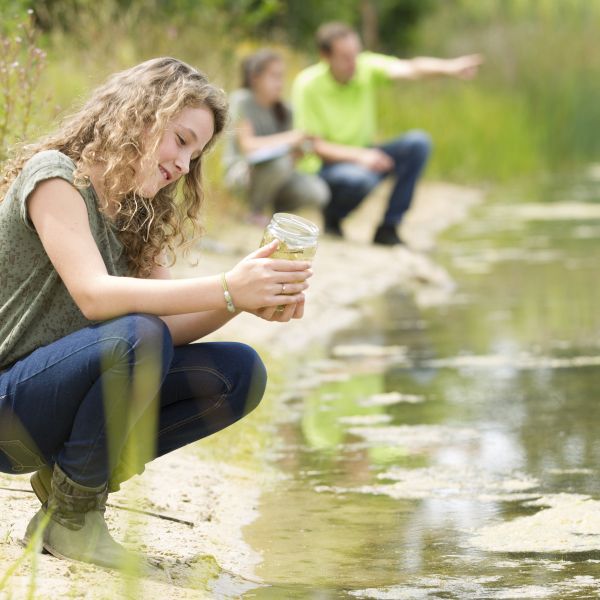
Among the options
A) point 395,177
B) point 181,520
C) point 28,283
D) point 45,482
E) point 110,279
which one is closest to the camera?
point 110,279

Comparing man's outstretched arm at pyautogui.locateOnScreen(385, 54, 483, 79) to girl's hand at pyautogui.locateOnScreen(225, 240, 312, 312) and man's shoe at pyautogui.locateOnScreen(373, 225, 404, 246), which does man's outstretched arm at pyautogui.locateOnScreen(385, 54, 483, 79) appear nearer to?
man's shoe at pyautogui.locateOnScreen(373, 225, 404, 246)

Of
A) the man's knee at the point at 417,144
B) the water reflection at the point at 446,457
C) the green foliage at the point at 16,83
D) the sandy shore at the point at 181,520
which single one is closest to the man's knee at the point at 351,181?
the man's knee at the point at 417,144

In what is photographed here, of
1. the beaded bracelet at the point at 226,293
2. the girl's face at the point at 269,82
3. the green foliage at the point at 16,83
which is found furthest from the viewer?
the girl's face at the point at 269,82

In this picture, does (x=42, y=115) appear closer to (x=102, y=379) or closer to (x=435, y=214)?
(x=102, y=379)

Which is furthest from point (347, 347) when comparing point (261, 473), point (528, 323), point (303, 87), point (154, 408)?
point (303, 87)

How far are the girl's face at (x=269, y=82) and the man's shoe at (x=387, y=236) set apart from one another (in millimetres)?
1112

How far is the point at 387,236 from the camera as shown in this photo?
8.70 meters

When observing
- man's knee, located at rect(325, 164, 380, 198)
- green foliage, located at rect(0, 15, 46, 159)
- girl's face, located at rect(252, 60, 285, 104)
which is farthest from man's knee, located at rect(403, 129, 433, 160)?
green foliage, located at rect(0, 15, 46, 159)

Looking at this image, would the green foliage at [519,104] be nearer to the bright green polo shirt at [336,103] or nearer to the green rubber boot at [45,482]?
the bright green polo shirt at [336,103]

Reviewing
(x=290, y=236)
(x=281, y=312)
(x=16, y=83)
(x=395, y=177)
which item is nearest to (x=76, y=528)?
(x=281, y=312)

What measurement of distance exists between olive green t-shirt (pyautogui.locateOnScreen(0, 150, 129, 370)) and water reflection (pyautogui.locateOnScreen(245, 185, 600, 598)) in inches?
27.2

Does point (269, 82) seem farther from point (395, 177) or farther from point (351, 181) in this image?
point (395, 177)

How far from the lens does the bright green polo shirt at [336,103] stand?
8.91m

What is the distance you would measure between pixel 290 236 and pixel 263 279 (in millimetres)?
104
